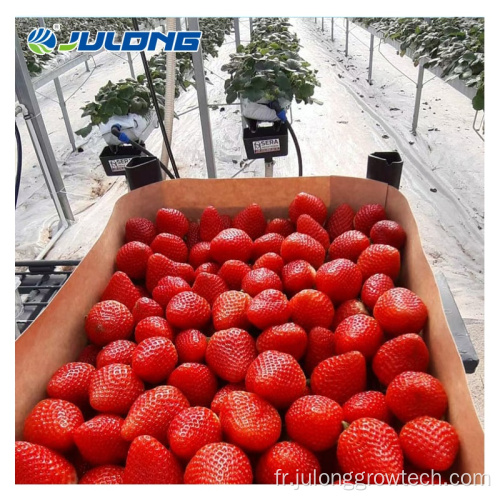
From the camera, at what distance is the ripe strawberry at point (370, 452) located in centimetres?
56

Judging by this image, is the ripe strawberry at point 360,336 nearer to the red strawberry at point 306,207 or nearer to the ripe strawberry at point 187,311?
the ripe strawberry at point 187,311

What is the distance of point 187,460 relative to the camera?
0.62 m

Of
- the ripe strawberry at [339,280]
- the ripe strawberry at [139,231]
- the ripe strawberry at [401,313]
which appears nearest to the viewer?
the ripe strawberry at [401,313]

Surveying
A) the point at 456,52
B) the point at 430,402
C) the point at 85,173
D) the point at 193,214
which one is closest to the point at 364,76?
the point at 456,52

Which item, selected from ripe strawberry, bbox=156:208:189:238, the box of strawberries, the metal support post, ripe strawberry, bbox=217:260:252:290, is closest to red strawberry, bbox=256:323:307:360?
the box of strawberries

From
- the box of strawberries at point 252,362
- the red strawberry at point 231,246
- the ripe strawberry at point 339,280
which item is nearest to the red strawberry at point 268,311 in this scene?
the box of strawberries at point 252,362

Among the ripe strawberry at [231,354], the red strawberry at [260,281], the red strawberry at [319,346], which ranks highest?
the red strawberry at [260,281]

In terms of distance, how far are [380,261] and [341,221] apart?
21 cm

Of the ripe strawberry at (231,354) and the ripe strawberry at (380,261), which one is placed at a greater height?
the ripe strawberry at (380,261)

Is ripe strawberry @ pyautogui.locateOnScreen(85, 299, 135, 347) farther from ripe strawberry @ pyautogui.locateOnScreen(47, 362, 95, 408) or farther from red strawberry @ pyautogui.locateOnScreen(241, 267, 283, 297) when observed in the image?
red strawberry @ pyautogui.locateOnScreen(241, 267, 283, 297)

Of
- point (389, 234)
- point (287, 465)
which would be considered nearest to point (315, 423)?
point (287, 465)

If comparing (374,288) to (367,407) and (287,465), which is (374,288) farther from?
(287,465)

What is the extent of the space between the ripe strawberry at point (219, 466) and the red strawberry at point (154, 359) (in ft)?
0.61

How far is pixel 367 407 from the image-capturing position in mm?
657
